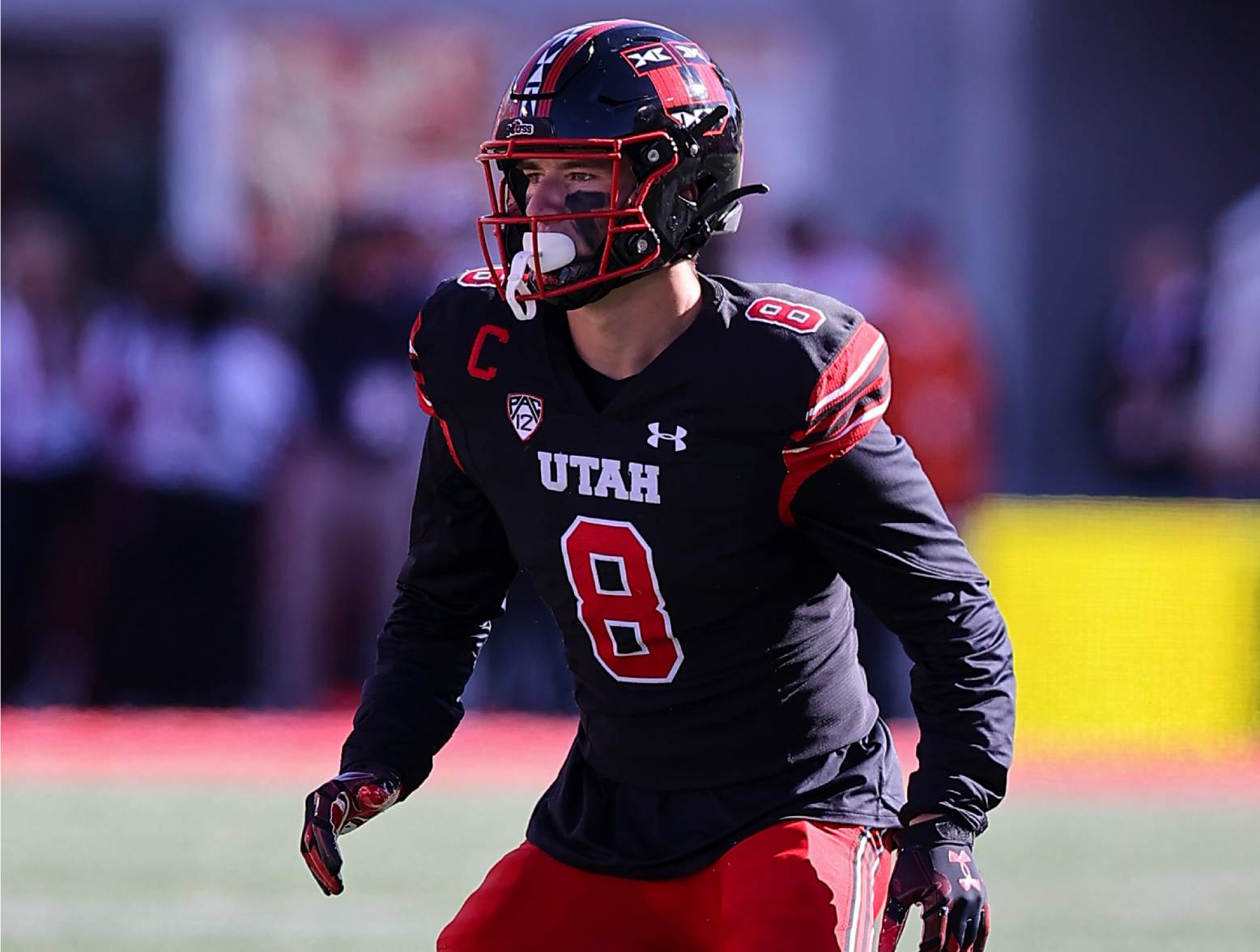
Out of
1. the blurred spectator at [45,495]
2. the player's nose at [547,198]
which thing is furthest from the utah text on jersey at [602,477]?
the blurred spectator at [45,495]

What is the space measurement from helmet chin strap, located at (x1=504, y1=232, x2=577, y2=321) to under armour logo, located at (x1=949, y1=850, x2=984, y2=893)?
935 mm

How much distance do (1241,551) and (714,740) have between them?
586 cm

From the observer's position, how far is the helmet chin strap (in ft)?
9.50

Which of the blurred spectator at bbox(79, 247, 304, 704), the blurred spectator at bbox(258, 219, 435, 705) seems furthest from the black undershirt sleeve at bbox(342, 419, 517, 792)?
the blurred spectator at bbox(79, 247, 304, 704)

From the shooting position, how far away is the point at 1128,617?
328 inches

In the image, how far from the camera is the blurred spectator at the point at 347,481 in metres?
8.47

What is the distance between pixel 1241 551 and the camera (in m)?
8.35

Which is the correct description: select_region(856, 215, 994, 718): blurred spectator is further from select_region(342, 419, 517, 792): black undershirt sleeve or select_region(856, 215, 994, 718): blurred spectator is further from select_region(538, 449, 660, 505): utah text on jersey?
select_region(538, 449, 660, 505): utah text on jersey

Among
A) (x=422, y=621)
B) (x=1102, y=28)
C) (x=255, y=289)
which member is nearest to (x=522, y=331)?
(x=422, y=621)

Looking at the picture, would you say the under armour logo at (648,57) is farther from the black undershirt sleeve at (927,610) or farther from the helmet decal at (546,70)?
the black undershirt sleeve at (927,610)

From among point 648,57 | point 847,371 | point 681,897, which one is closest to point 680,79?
point 648,57

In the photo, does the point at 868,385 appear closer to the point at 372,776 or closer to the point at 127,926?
the point at 372,776

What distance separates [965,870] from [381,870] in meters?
3.44

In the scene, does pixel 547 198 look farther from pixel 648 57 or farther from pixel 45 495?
pixel 45 495
